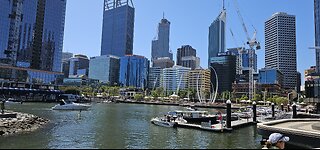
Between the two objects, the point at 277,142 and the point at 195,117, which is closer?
the point at 277,142

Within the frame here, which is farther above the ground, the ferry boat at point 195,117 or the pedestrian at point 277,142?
the pedestrian at point 277,142

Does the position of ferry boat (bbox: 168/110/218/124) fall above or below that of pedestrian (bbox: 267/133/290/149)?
below

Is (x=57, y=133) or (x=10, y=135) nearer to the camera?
(x=10, y=135)

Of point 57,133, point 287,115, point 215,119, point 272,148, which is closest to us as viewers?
point 272,148

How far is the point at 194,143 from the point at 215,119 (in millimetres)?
37523

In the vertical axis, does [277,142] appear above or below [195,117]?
above

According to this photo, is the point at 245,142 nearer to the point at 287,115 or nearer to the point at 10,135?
the point at 10,135

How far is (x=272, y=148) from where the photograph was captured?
23.5m

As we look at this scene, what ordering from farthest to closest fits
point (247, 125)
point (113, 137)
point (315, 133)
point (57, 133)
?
1. point (247, 125)
2. point (57, 133)
3. point (113, 137)
4. point (315, 133)

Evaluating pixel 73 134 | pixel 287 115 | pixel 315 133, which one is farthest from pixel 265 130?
pixel 287 115

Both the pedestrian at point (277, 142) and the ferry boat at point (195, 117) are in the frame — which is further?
the ferry boat at point (195, 117)

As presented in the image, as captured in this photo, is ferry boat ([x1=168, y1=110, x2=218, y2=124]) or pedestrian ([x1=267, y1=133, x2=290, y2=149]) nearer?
pedestrian ([x1=267, y1=133, x2=290, y2=149])

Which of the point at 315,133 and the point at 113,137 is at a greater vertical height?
the point at 315,133

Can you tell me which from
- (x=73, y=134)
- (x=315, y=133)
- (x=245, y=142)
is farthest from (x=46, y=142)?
(x=315, y=133)
